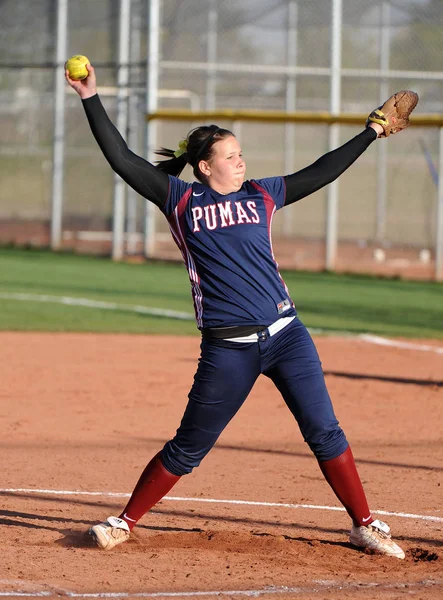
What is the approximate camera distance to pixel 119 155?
479 cm

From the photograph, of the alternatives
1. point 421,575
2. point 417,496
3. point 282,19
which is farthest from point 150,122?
point 421,575

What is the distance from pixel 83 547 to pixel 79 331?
778 cm

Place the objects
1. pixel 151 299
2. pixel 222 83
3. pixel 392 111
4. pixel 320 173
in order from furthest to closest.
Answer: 1. pixel 222 83
2. pixel 151 299
3. pixel 392 111
4. pixel 320 173

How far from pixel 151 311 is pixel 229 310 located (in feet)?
32.1

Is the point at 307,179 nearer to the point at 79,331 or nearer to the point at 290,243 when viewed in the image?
the point at 79,331

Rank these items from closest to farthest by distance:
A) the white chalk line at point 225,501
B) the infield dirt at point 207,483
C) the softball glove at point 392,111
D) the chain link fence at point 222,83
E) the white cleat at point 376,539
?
the infield dirt at point 207,483, the white cleat at point 376,539, the softball glove at point 392,111, the white chalk line at point 225,501, the chain link fence at point 222,83

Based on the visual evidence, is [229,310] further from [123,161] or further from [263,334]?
[123,161]

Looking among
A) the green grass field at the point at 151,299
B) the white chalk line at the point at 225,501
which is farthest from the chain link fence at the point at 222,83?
the white chalk line at the point at 225,501

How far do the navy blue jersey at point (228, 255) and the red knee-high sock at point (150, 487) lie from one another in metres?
0.69

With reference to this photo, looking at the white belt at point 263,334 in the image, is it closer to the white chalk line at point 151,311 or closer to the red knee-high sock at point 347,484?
the red knee-high sock at point 347,484

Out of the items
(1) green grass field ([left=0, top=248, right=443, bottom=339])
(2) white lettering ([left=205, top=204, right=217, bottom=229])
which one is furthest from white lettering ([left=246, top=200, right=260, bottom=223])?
(1) green grass field ([left=0, top=248, right=443, bottom=339])

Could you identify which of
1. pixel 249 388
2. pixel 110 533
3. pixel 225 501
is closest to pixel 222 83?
pixel 225 501

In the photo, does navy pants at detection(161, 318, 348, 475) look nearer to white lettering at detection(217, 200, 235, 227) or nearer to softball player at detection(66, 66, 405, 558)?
softball player at detection(66, 66, 405, 558)

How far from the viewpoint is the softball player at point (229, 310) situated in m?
4.73
